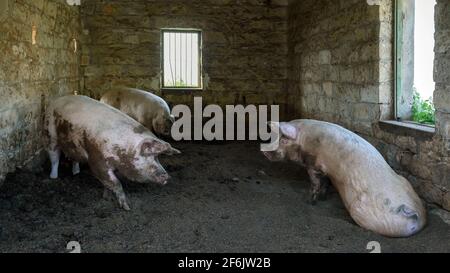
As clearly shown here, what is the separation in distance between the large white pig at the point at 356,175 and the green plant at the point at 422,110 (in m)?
0.84

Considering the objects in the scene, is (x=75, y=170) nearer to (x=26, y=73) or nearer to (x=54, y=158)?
(x=54, y=158)

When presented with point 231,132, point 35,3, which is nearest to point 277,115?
point 231,132

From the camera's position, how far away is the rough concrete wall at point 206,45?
314 inches

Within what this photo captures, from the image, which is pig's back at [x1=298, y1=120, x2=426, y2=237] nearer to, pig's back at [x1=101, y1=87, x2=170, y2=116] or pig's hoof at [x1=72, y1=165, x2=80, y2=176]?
pig's hoof at [x1=72, y1=165, x2=80, y2=176]

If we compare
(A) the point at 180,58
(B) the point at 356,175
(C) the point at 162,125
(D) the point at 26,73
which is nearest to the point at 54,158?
(D) the point at 26,73

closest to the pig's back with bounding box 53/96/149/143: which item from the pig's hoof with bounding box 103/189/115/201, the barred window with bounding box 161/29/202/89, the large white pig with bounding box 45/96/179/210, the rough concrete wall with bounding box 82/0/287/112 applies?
the large white pig with bounding box 45/96/179/210

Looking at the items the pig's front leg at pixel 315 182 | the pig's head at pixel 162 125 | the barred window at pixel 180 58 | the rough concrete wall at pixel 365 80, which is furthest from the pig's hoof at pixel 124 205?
the barred window at pixel 180 58

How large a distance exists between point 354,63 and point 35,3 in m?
3.55

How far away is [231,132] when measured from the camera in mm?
7957

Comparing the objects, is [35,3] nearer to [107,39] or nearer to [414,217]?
[107,39]

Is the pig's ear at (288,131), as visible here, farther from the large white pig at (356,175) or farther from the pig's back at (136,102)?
the pig's back at (136,102)

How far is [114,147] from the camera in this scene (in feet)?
12.4

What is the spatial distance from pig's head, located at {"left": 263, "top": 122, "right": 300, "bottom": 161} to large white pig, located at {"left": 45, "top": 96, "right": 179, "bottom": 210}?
90cm

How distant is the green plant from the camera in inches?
162
